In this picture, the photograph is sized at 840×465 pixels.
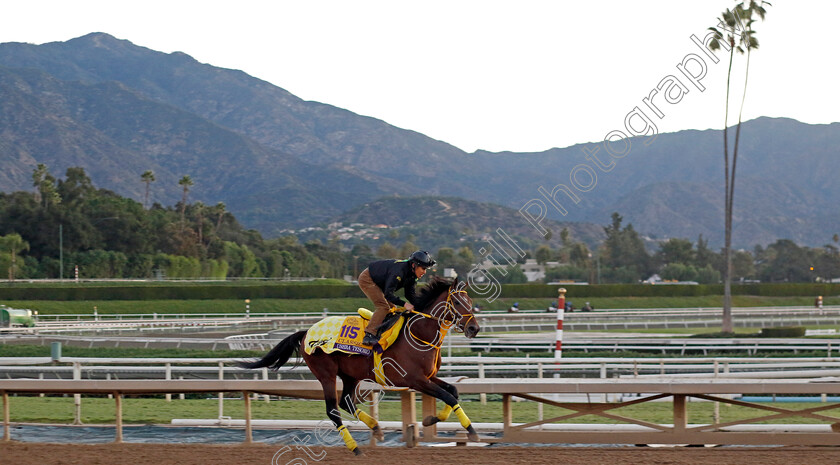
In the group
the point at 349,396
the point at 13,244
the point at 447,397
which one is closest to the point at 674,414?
the point at 447,397

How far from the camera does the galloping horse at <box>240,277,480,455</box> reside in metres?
7.75

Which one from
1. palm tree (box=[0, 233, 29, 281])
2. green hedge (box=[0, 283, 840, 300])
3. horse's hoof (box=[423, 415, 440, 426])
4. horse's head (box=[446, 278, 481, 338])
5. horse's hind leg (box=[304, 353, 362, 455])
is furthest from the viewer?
palm tree (box=[0, 233, 29, 281])

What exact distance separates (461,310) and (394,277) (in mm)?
737

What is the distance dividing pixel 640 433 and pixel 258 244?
9241cm

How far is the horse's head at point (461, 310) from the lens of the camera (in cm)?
764

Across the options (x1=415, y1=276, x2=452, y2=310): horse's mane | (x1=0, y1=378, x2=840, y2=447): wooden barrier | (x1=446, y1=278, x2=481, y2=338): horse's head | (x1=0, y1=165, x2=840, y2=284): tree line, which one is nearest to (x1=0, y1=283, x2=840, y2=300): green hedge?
(x1=0, y1=165, x2=840, y2=284): tree line

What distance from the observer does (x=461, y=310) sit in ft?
25.6

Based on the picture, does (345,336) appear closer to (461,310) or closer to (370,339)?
(370,339)

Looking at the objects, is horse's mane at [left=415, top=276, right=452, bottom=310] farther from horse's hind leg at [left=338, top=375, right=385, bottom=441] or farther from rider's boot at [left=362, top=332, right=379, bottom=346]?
horse's hind leg at [left=338, top=375, right=385, bottom=441]

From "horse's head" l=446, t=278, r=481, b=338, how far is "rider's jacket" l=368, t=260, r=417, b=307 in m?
0.40

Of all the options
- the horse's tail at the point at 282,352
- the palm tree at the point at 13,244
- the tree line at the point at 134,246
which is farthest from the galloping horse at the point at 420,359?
the palm tree at the point at 13,244

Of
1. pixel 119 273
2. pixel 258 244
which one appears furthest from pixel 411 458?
pixel 258 244

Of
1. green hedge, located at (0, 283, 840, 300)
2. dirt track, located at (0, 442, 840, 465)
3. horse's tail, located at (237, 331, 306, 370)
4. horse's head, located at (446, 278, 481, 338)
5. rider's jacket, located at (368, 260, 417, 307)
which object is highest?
rider's jacket, located at (368, 260, 417, 307)

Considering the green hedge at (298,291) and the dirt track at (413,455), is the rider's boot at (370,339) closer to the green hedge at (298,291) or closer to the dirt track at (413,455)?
the dirt track at (413,455)
